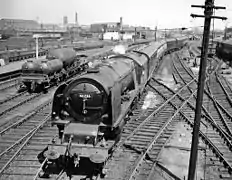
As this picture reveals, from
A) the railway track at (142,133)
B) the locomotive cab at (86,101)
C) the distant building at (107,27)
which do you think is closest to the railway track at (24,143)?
the locomotive cab at (86,101)

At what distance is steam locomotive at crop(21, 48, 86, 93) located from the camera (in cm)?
1973

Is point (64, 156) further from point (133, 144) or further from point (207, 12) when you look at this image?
point (207, 12)

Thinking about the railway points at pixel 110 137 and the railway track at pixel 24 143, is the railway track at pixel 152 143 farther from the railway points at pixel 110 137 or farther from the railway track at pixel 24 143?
the railway track at pixel 24 143

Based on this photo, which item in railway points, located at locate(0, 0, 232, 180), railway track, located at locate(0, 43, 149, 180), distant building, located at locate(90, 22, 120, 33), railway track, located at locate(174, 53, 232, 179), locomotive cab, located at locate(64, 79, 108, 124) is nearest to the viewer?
railway points, located at locate(0, 0, 232, 180)

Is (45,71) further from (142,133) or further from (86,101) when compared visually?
(86,101)

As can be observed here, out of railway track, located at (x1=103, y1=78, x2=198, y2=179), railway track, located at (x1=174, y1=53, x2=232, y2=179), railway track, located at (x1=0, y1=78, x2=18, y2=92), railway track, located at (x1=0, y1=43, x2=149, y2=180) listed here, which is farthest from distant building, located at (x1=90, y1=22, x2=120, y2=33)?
railway track, located at (x1=0, y1=43, x2=149, y2=180)

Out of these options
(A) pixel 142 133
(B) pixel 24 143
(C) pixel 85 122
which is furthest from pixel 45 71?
(C) pixel 85 122

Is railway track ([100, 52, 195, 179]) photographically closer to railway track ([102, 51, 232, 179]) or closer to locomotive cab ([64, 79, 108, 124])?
railway track ([102, 51, 232, 179])

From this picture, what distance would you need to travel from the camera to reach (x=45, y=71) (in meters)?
19.8

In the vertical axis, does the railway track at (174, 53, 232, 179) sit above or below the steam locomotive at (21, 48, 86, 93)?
below

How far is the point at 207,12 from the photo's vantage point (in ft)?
23.0

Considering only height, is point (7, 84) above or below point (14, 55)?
below

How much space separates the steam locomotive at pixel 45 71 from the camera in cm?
1973

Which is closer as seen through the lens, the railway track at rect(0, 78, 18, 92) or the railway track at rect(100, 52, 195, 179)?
the railway track at rect(100, 52, 195, 179)
